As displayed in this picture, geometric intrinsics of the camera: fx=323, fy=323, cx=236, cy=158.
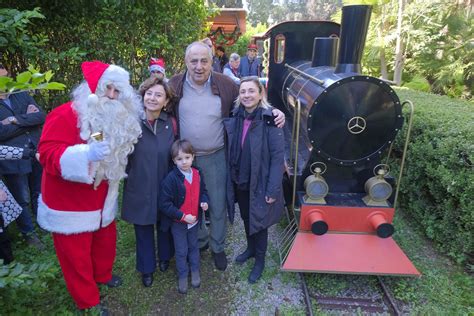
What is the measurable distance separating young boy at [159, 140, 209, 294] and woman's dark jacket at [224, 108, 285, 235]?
0.38 m

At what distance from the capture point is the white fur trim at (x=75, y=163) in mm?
1872

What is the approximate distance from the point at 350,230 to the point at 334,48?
2.43 m

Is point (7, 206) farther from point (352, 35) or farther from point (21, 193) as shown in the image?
point (352, 35)

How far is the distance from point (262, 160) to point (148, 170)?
0.90 metres

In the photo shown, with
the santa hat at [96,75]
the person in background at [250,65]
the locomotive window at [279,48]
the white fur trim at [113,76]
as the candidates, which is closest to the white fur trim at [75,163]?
the santa hat at [96,75]

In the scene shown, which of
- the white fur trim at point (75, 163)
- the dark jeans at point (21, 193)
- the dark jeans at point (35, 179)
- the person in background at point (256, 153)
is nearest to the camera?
the white fur trim at point (75, 163)

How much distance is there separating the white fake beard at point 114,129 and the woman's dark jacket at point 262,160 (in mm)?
774

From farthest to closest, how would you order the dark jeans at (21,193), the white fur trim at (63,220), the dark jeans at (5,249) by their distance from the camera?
the dark jeans at (21,193), the dark jeans at (5,249), the white fur trim at (63,220)

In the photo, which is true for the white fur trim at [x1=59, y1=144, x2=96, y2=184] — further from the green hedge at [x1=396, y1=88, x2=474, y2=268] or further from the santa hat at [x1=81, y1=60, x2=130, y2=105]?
the green hedge at [x1=396, y1=88, x2=474, y2=268]

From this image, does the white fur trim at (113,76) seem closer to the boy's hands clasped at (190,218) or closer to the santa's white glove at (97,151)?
the santa's white glove at (97,151)

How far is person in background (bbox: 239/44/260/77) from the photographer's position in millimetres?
8656

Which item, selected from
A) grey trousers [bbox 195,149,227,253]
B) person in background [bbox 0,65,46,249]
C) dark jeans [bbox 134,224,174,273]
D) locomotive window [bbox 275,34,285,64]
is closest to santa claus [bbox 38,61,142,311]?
dark jeans [bbox 134,224,174,273]

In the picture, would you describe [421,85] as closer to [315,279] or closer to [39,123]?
[315,279]

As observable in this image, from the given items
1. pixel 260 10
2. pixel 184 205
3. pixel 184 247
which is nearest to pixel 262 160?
pixel 184 205
